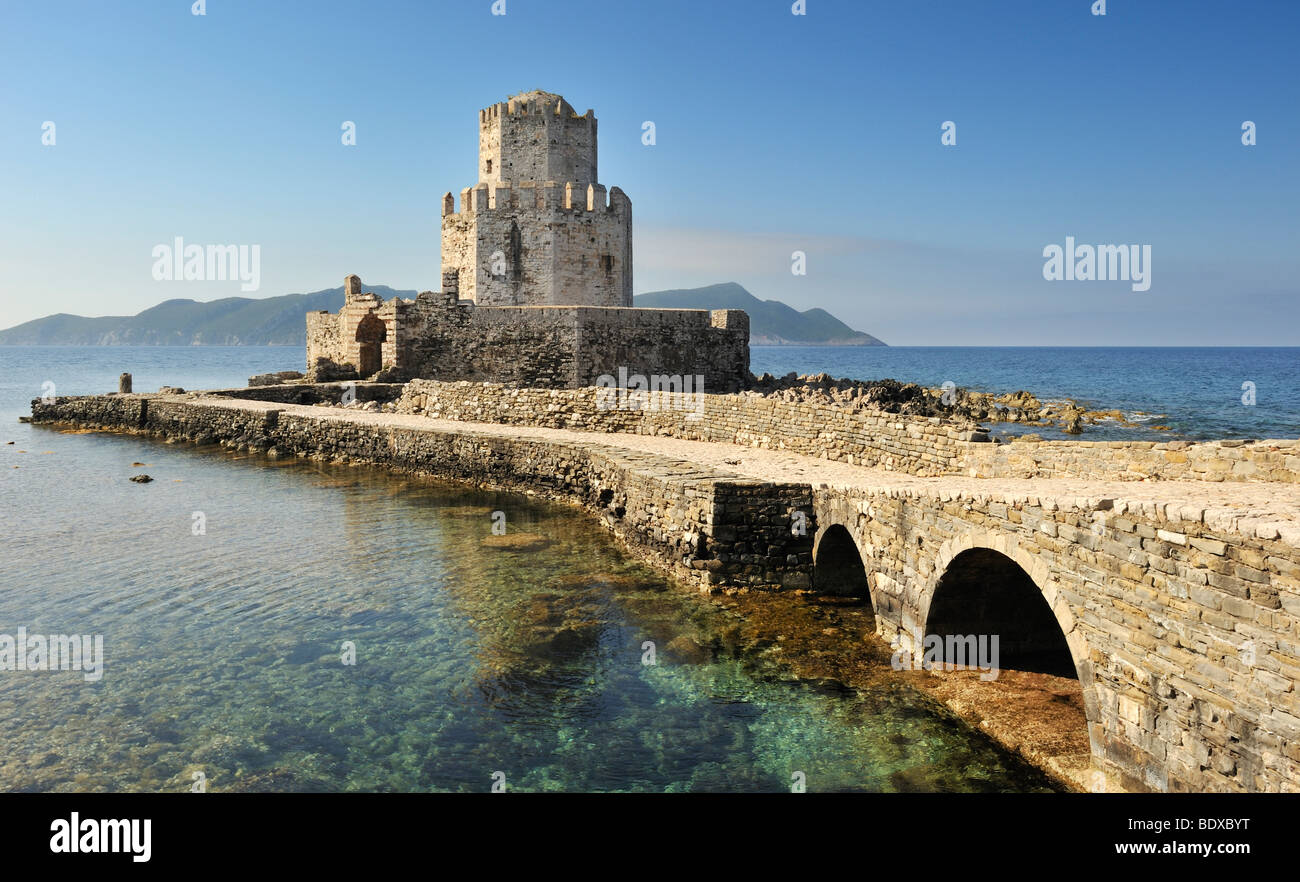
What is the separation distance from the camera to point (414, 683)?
8.77m

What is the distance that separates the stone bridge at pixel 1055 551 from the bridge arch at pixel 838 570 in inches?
1.1

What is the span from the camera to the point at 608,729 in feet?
25.5

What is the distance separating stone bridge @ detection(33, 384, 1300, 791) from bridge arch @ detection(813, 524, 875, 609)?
0.03m

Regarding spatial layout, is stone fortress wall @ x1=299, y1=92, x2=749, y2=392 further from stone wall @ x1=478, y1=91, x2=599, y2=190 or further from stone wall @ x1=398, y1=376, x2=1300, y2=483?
stone wall @ x1=398, y1=376, x2=1300, y2=483

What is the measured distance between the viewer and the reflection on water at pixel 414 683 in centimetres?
702

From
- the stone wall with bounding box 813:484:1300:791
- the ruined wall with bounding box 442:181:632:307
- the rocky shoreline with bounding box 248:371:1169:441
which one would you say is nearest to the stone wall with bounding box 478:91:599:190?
the ruined wall with bounding box 442:181:632:307

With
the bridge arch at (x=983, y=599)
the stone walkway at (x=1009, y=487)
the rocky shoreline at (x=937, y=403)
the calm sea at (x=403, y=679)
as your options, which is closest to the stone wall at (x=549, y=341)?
the rocky shoreline at (x=937, y=403)

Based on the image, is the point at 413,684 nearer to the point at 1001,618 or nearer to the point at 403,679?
the point at 403,679

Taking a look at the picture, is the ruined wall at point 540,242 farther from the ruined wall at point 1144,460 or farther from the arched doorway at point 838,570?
the ruined wall at point 1144,460

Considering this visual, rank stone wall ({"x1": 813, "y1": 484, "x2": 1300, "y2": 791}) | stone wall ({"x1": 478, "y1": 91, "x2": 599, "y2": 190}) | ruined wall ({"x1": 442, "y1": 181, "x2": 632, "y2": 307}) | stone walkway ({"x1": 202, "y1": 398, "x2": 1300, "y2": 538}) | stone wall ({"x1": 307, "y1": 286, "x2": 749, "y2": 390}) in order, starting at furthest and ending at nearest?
stone wall ({"x1": 478, "y1": 91, "x2": 599, "y2": 190}), ruined wall ({"x1": 442, "y1": 181, "x2": 632, "y2": 307}), stone wall ({"x1": 307, "y1": 286, "x2": 749, "y2": 390}), stone walkway ({"x1": 202, "y1": 398, "x2": 1300, "y2": 538}), stone wall ({"x1": 813, "y1": 484, "x2": 1300, "y2": 791})

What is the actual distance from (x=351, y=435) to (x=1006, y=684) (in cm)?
2002

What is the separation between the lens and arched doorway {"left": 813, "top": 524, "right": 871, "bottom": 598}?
11.5 metres

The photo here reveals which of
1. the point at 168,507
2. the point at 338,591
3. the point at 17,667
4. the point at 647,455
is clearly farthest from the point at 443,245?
the point at 17,667

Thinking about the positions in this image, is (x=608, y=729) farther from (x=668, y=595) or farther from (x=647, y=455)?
(x=647, y=455)
